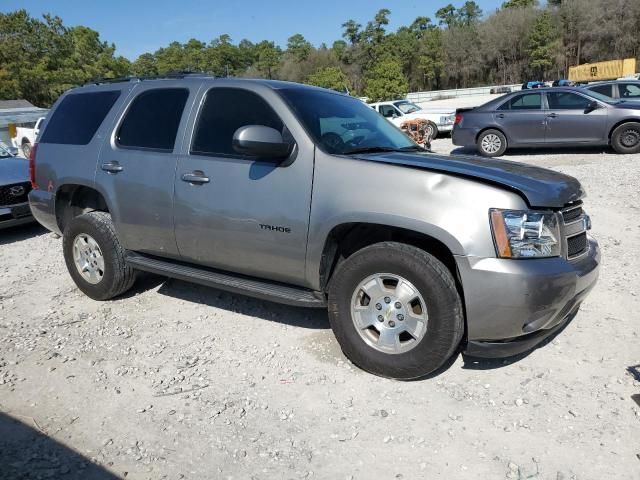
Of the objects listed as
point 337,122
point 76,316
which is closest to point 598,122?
point 337,122

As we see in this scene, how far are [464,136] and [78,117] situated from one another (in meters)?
9.78

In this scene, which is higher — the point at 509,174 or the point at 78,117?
the point at 78,117

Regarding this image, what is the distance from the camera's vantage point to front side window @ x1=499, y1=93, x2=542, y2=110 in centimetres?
1167

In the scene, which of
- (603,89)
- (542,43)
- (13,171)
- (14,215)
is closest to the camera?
(14,215)

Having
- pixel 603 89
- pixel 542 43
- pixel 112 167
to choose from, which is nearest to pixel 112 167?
pixel 112 167

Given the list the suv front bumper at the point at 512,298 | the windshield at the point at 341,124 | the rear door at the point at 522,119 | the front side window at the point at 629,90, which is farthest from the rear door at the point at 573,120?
the suv front bumper at the point at 512,298

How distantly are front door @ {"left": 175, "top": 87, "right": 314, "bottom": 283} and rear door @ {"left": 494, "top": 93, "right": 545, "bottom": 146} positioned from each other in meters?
9.71

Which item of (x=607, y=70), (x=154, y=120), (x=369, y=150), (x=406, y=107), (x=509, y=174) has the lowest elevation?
(x=509, y=174)

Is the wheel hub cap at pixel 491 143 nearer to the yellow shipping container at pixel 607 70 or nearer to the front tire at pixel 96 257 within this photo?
the front tire at pixel 96 257

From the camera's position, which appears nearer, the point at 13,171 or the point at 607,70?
the point at 13,171

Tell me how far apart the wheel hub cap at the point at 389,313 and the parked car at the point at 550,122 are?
9.95 meters

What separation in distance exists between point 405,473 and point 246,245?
5.96 feet

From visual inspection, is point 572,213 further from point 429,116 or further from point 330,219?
point 429,116

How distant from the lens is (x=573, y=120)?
36.8ft
